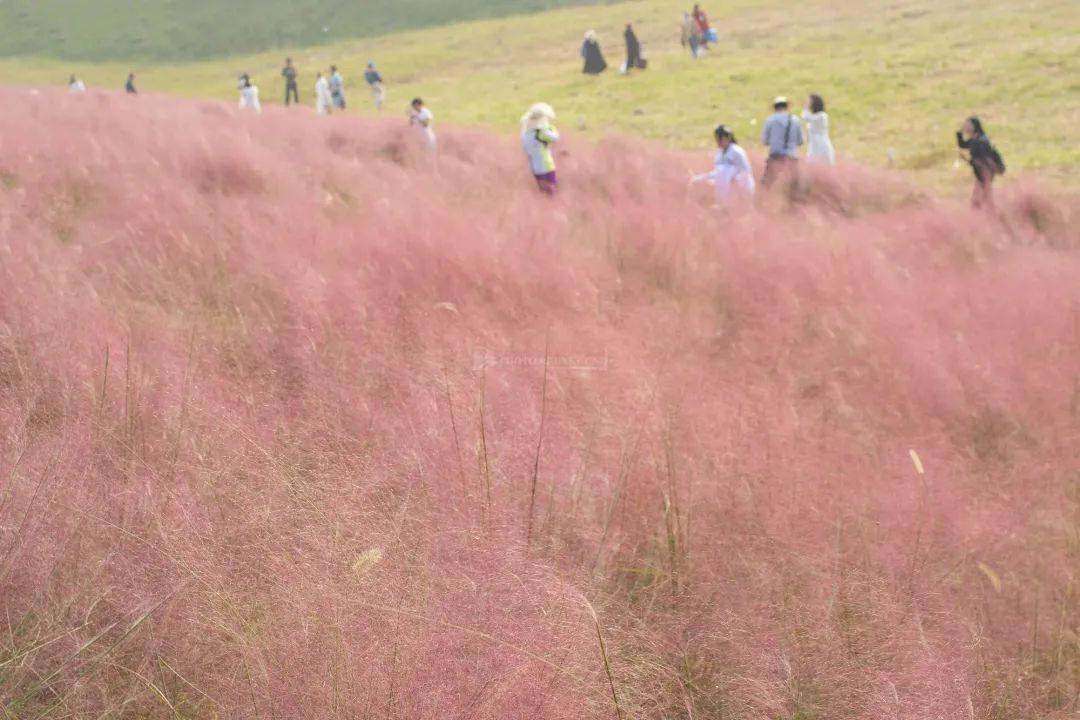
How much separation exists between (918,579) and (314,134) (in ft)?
39.5

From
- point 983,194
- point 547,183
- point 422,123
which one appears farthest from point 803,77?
point 547,183

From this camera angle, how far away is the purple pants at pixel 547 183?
9312 mm

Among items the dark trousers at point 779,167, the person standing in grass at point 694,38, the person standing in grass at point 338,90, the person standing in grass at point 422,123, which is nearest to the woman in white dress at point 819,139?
the dark trousers at point 779,167

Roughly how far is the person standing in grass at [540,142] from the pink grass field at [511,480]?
3.69 m

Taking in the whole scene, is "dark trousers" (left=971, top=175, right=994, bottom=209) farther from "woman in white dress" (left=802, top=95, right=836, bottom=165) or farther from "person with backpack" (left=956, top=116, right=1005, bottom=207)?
"woman in white dress" (left=802, top=95, right=836, bottom=165)

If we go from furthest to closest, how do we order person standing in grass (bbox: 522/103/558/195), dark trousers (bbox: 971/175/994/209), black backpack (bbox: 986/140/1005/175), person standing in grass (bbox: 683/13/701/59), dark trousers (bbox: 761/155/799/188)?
person standing in grass (bbox: 683/13/701/59) → dark trousers (bbox: 761/155/799/188) → dark trousers (bbox: 971/175/994/209) → black backpack (bbox: 986/140/1005/175) → person standing in grass (bbox: 522/103/558/195)

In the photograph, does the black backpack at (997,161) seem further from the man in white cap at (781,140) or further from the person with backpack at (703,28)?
the person with backpack at (703,28)

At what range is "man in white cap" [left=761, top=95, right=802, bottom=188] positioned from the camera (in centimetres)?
1073

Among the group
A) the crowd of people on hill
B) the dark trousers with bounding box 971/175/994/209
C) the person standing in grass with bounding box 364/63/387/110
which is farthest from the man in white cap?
the person standing in grass with bounding box 364/63/387/110

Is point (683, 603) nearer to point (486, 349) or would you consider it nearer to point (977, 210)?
point (486, 349)

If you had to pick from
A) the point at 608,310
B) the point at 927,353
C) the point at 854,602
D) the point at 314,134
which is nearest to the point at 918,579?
the point at 854,602

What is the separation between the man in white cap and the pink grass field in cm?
545

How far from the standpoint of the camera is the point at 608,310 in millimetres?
4887

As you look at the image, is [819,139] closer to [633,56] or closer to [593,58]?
[633,56]
